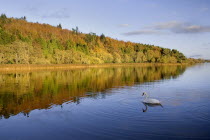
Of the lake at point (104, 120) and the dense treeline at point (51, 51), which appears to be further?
the dense treeline at point (51, 51)

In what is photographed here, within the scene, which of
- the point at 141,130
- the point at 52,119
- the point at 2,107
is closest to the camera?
the point at 141,130

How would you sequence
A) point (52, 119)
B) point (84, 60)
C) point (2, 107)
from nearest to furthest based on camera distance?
point (52, 119) → point (2, 107) → point (84, 60)

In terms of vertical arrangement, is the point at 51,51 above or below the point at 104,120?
above

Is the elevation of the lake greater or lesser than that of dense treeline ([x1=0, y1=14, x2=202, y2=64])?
lesser

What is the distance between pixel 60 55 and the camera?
7500cm

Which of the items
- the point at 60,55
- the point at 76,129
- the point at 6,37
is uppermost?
the point at 6,37

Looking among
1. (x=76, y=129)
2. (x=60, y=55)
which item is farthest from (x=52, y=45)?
(x=76, y=129)

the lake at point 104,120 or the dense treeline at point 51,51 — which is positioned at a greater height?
the dense treeline at point 51,51

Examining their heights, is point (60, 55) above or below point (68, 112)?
above

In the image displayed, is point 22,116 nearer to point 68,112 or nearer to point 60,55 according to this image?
point 68,112

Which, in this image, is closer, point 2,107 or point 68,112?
point 68,112

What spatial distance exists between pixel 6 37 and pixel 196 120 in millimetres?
62766

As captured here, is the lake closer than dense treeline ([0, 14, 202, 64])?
Yes

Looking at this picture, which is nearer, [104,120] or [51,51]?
[104,120]
